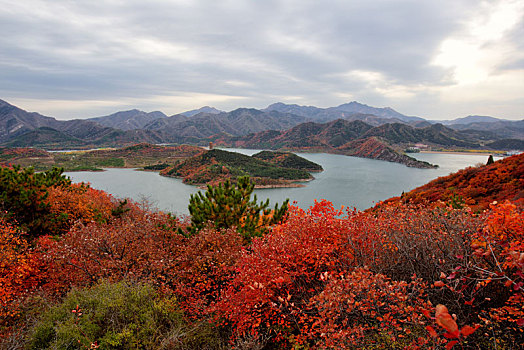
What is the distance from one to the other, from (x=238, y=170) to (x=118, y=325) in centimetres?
10048

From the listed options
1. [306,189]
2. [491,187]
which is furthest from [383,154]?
[491,187]

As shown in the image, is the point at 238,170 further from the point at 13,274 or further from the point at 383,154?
the point at 383,154

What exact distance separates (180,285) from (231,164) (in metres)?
111

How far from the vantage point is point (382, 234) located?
8.73 metres

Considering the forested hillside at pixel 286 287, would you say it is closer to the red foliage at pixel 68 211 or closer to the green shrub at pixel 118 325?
the green shrub at pixel 118 325

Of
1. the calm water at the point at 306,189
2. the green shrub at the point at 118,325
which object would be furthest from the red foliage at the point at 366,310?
the calm water at the point at 306,189

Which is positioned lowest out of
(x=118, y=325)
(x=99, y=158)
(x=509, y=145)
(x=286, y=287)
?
(x=99, y=158)

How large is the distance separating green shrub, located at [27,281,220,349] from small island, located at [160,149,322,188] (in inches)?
3130

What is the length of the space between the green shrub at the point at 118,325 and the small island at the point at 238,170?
261 ft

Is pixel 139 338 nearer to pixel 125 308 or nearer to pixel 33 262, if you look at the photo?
pixel 125 308

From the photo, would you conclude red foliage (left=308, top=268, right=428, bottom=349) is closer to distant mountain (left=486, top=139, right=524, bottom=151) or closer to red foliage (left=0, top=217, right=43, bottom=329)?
red foliage (left=0, top=217, right=43, bottom=329)

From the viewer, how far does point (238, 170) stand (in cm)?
10775

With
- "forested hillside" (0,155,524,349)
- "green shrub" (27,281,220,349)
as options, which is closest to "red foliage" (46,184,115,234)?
"forested hillside" (0,155,524,349)

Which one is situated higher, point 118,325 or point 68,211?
point 68,211
